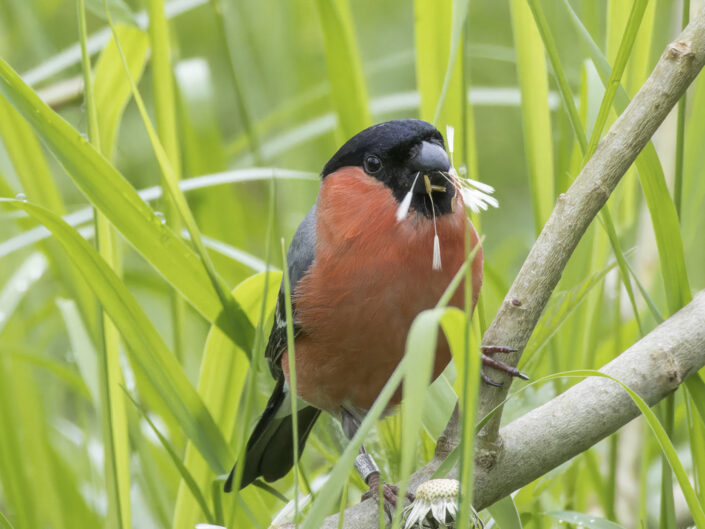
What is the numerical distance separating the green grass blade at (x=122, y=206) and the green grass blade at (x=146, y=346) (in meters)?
0.10

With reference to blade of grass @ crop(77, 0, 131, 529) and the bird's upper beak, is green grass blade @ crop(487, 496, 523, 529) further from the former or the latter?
blade of grass @ crop(77, 0, 131, 529)

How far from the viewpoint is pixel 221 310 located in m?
1.96

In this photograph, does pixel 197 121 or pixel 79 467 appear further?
pixel 197 121

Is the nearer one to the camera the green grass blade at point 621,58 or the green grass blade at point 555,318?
the green grass blade at point 621,58

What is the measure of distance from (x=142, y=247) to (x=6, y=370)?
89 centimetres

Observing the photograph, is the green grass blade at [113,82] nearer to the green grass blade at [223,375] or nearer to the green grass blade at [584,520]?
the green grass blade at [223,375]

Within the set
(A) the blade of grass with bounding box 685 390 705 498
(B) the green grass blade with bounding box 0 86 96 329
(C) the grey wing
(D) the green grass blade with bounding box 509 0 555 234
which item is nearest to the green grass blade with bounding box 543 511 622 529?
(A) the blade of grass with bounding box 685 390 705 498

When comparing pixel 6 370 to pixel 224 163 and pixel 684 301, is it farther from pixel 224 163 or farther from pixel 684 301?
pixel 684 301

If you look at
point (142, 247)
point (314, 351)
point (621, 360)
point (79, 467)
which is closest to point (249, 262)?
point (314, 351)

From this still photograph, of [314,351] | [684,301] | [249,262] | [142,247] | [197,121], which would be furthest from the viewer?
[197,121]

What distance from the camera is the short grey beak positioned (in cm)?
176

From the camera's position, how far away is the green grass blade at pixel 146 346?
1.72 meters

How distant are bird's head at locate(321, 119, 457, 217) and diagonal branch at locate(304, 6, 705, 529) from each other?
1.20 feet

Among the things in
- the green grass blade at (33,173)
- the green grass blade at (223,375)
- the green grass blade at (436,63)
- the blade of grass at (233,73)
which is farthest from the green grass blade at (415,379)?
the blade of grass at (233,73)
